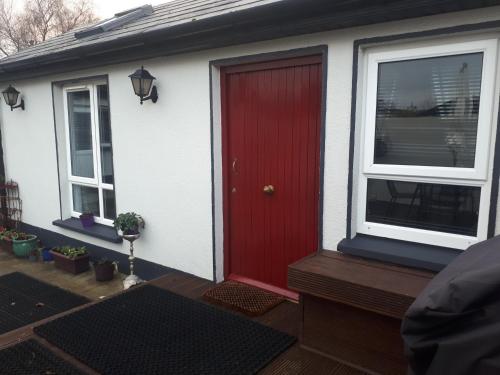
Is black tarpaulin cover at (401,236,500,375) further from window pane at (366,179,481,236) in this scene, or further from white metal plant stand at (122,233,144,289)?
white metal plant stand at (122,233,144,289)

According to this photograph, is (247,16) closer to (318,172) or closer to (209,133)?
(209,133)

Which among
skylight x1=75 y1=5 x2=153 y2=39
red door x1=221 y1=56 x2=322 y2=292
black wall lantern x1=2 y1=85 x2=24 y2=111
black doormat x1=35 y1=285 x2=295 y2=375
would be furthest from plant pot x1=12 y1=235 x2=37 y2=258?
red door x1=221 y1=56 x2=322 y2=292

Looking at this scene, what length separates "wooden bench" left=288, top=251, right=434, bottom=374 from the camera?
7.58 ft

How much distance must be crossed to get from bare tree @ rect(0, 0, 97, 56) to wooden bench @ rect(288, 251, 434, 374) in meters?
19.6

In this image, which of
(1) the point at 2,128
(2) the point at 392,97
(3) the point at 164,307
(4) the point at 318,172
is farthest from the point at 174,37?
(1) the point at 2,128

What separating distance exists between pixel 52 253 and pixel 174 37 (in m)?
3.41

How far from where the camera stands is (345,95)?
2.93 metres

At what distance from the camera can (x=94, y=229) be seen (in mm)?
5129

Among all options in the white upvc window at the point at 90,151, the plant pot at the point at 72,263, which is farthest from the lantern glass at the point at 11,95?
the plant pot at the point at 72,263

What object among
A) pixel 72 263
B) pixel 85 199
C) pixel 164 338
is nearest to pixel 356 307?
pixel 164 338

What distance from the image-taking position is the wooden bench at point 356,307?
231cm

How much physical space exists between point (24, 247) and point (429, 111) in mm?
5604

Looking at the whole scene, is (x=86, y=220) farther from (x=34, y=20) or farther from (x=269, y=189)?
(x=34, y=20)

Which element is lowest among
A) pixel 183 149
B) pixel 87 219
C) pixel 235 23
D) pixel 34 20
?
pixel 87 219
